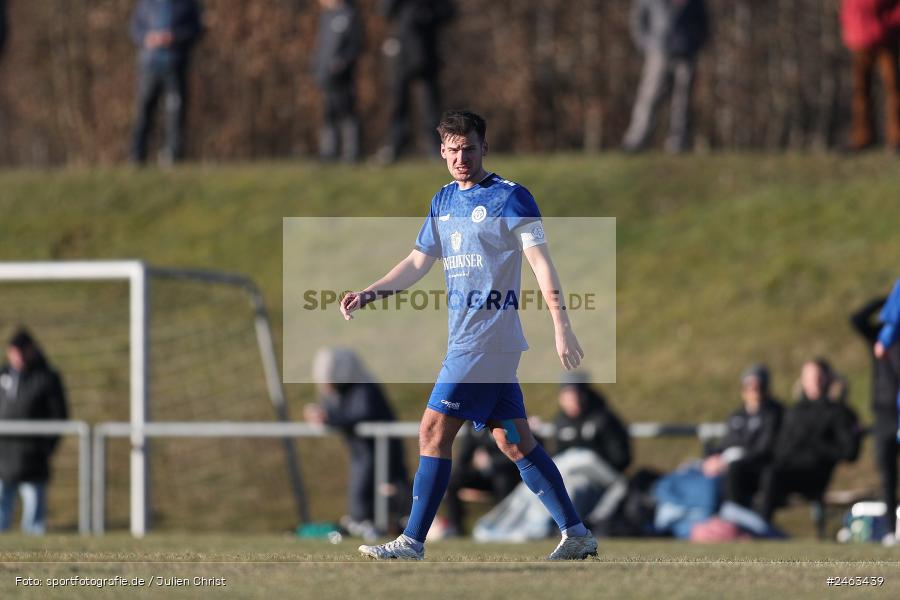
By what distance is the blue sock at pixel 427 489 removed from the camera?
812cm

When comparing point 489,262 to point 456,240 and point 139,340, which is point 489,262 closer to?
point 456,240

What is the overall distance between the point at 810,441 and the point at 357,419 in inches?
134

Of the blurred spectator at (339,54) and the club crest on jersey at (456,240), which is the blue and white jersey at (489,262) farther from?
the blurred spectator at (339,54)

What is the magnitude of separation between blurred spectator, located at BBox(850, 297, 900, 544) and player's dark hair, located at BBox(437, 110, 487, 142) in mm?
5290

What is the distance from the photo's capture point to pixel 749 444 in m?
14.0

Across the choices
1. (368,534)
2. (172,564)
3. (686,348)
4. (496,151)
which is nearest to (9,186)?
(496,151)

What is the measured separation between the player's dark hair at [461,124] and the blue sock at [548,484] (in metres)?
1.42

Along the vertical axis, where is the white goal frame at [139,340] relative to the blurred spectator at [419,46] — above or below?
below

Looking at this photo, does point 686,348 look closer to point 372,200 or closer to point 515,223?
point 372,200

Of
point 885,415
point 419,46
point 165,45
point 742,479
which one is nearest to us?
point 885,415

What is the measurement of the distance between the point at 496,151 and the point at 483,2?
6.86 ft

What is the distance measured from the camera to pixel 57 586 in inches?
281

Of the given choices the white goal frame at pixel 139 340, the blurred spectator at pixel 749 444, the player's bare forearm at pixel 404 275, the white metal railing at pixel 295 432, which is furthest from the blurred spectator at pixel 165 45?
the player's bare forearm at pixel 404 275

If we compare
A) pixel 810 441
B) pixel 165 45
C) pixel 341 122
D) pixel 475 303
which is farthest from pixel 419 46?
pixel 475 303
